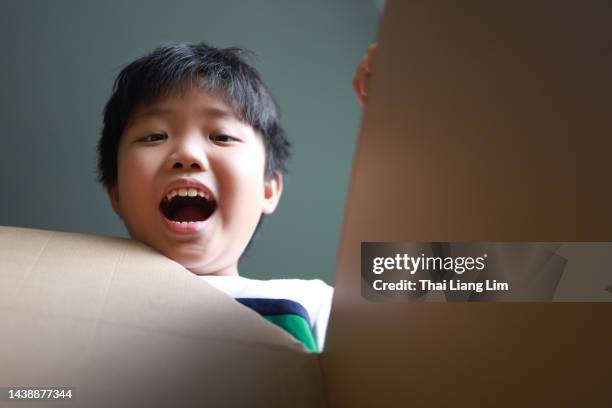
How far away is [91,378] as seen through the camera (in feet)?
1.63

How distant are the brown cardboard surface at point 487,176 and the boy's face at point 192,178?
1.48 ft

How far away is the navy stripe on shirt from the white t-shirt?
44 mm

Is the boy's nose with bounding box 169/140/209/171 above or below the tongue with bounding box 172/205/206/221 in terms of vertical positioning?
above

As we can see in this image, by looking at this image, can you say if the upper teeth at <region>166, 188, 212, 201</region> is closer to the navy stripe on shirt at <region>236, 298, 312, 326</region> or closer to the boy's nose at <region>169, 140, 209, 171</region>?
the boy's nose at <region>169, 140, 209, 171</region>

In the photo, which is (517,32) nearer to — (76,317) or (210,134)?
(76,317)

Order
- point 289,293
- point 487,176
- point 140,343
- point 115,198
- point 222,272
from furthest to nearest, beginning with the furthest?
point 115,198 < point 222,272 < point 289,293 < point 140,343 < point 487,176

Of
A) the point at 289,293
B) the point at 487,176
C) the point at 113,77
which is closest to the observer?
the point at 487,176

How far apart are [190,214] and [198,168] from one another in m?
0.09

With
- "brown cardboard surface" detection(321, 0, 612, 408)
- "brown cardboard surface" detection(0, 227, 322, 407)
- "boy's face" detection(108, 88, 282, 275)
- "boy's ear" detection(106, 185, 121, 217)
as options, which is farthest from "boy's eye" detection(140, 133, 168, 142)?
"brown cardboard surface" detection(321, 0, 612, 408)

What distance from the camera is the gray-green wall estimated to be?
1214 millimetres

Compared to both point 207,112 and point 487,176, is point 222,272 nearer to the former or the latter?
point 207,112

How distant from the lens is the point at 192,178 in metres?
0.84

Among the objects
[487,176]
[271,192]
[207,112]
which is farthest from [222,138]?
[487,176]

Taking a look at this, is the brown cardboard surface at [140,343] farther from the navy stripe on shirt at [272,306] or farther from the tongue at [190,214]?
the tongue at [190,214]
